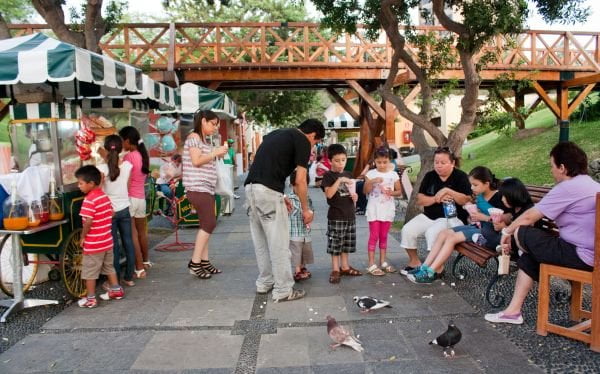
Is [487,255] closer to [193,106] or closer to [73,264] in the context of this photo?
[73,264]

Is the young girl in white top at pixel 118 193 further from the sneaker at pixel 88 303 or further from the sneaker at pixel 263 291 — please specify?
the sneaker at pixel 263 291

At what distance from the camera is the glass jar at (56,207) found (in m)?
4.64

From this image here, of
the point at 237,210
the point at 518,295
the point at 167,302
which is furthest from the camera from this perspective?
the point at 237,210

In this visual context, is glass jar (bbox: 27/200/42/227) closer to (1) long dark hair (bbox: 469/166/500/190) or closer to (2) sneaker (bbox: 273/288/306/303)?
(2) sneaker (bbox: 273/288/306/303)

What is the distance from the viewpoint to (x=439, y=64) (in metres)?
8.20

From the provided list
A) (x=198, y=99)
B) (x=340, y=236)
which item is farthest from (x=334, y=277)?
(x=198, y=99)

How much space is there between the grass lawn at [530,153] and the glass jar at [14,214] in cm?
1090

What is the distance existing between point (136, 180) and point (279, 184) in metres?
1.89

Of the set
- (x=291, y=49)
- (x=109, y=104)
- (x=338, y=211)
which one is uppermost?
(x=291, y=49)

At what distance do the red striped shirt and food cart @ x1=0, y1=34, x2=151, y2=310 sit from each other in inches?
13.8

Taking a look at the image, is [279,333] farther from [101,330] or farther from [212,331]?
[101,330]

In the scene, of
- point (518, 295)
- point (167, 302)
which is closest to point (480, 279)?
point (518, 295)

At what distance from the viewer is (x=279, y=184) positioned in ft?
14.7

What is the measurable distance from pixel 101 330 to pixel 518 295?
3.32m
